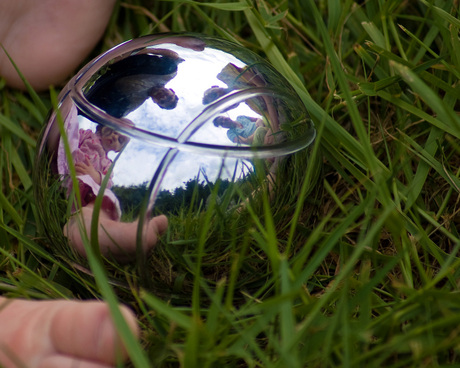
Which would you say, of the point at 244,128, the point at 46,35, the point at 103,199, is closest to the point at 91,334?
the point at 103,199

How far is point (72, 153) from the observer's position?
101 centimetres

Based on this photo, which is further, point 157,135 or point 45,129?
point 45,129

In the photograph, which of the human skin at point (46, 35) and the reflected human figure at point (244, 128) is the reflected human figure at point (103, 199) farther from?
the human skin at point (46, 35)

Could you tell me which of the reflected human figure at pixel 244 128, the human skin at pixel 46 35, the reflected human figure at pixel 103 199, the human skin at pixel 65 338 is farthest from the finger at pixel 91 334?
the human skin at pixel 46 35

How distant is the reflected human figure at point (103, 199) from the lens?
3.14ft

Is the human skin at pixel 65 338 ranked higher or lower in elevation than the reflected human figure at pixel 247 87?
lower

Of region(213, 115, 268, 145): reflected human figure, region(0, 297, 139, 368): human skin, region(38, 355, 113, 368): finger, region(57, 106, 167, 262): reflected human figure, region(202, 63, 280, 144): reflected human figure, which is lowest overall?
region(38, 355, 113, 368): finger

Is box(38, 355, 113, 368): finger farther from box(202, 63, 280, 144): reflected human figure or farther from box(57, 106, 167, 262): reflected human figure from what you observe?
box(202, 63, 280, 144): reflected human figure

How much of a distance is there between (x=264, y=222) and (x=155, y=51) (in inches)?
14.7

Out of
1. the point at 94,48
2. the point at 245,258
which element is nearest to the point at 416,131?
the point at 245,258

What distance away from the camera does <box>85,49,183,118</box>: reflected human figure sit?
0.98m

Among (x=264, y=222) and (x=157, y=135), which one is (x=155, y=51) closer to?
(x=157, y=135)

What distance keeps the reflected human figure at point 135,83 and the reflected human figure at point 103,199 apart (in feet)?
0.17

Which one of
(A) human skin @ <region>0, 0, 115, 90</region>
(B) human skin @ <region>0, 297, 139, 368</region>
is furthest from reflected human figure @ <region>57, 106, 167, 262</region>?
(A) human skin @ <region>0, 0, 115, 90</region>
